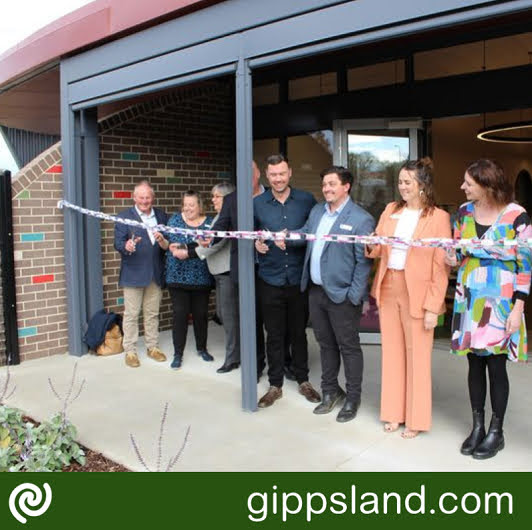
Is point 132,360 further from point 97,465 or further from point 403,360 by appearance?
point 403,360

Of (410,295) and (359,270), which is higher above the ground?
(359,270)

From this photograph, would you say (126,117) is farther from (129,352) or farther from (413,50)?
(413,50)

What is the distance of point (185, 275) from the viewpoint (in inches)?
223

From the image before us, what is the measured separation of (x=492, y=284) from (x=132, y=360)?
141 inches

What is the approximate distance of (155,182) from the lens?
730 centimetres

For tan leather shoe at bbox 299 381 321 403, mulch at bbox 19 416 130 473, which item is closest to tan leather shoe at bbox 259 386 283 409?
tan leather shoe at bbox 299 381 321 403

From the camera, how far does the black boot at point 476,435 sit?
362 cm

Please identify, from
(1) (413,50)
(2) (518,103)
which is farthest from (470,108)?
(1) (413,50)

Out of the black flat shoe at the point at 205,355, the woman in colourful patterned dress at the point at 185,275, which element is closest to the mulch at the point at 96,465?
the woman in colourful patterned dress at the point at 185,275

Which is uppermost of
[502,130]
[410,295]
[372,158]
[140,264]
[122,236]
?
[502,130]

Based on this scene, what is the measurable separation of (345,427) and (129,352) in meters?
2.65

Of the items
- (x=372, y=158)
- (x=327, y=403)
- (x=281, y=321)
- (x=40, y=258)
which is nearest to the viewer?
(x=327, y=403)

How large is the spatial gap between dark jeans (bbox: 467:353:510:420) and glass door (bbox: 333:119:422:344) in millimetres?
2917

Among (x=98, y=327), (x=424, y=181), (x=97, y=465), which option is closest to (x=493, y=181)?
(x=424, y=181)
